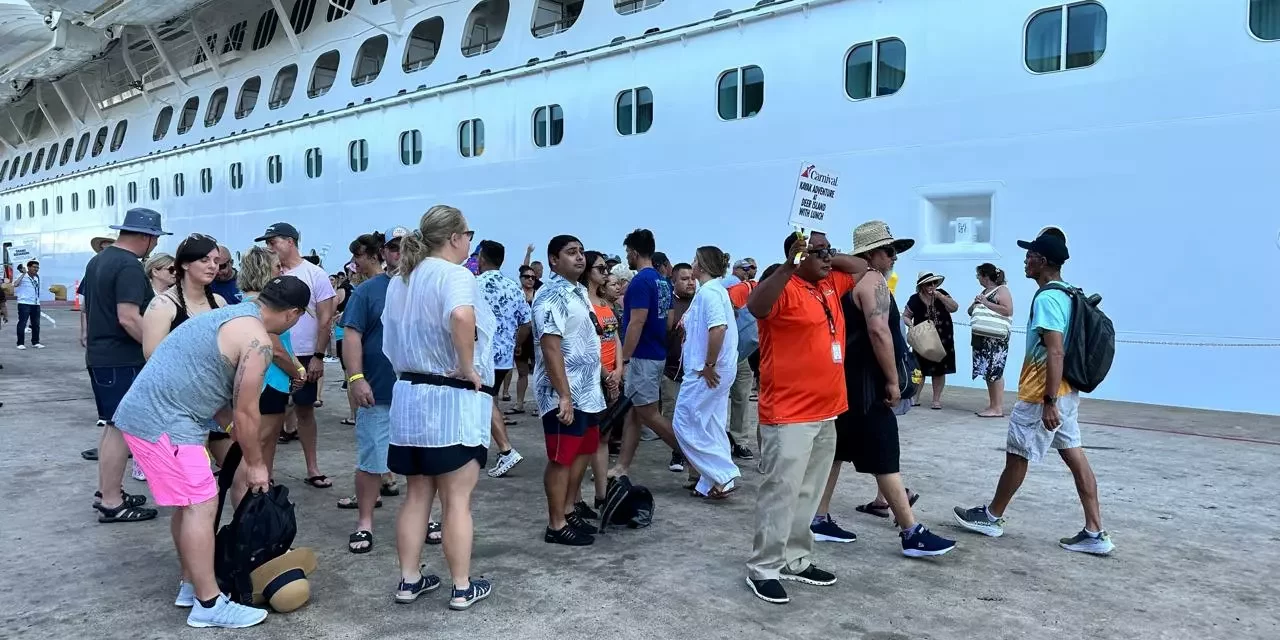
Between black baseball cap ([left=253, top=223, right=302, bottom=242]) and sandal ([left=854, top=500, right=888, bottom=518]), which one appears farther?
black baseball cap ([left=253, top=223, right=302, bottom=242])

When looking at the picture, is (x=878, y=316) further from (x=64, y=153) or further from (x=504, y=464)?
(x=64, y=153)

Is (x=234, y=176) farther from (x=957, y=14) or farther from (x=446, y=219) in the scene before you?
(x=446, y=219)

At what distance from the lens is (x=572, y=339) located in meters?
4.56

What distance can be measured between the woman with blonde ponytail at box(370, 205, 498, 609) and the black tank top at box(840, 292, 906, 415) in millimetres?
1878

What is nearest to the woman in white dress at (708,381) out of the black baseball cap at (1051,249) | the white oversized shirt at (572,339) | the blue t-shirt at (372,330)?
the white oversized shirt at (572,339)

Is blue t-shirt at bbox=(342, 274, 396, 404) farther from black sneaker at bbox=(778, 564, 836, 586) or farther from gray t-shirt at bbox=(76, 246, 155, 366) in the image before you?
black sneaker at bbox=(778, 564, 836, 586)

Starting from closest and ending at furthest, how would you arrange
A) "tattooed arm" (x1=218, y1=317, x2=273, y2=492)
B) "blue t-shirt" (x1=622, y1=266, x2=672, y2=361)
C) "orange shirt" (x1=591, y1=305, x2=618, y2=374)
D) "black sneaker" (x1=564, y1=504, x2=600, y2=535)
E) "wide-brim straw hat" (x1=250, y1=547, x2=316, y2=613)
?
"tattooed arm" (x1=218, y1=317, x2=273, y2=492) < "wide-brim straw hat" (x1=250, y1=547, x2=316, y2=613) < "black sneaker" (x1=564, y1=504, x2=600, y2=535) < "orange shirt" (x1=591, y1=305, x2=618, y2=374) < "blue t-shirt" (x1=622, y1=266, x2=672, y2=361)

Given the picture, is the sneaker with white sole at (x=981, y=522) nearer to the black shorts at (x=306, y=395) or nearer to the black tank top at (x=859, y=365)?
the black tank top at (x=859, y=365)

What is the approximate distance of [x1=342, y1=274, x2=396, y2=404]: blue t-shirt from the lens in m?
4.47

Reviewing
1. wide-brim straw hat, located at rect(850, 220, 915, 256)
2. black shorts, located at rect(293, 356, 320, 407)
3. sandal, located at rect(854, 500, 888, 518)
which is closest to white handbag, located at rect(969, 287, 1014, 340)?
sandal, located at rect(854, 500, 888, 518)

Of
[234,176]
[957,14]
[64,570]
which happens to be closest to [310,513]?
[64,570]

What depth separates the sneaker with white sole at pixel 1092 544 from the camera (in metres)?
4.33

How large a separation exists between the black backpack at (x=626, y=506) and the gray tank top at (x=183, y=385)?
2.11 m

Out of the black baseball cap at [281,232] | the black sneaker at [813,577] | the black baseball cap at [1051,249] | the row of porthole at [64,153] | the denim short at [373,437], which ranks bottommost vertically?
the black sneaker at [813,577]
